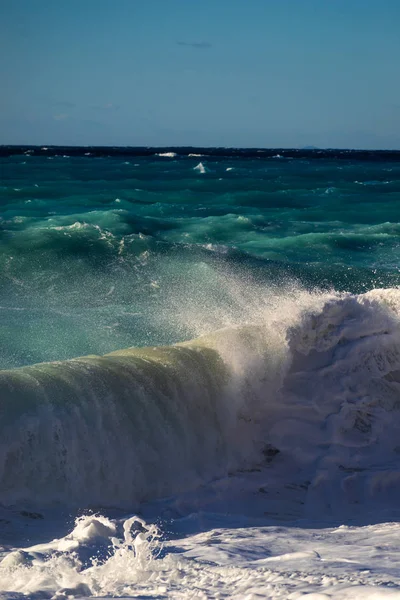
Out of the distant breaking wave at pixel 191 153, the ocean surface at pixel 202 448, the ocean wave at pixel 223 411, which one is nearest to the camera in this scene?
the ocean surface at pixel 202 448

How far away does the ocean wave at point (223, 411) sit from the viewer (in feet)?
17.9

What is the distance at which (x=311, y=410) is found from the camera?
259 inches

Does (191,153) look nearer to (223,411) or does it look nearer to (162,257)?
(162,257)

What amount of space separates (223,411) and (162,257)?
1027cm

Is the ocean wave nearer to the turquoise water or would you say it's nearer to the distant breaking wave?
the turquoise water

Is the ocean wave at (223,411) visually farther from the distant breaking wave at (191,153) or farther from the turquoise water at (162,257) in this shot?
the distant breaking wave at (191,153)

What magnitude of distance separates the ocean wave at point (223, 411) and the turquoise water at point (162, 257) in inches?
60.0

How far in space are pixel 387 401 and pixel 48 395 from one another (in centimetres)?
298

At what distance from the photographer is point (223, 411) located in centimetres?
643

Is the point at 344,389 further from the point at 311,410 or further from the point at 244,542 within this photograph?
the point at 244,542

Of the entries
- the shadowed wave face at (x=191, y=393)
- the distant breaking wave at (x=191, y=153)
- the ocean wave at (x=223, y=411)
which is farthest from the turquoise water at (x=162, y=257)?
the distant breaking wave at (x=191, y=153)

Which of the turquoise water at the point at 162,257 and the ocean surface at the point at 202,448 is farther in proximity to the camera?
the turquoise water at the point at 162,257

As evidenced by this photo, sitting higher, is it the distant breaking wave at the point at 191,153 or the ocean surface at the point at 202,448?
the distant breaking wave at the point at 191,153

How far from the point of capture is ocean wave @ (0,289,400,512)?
17.9 feet
